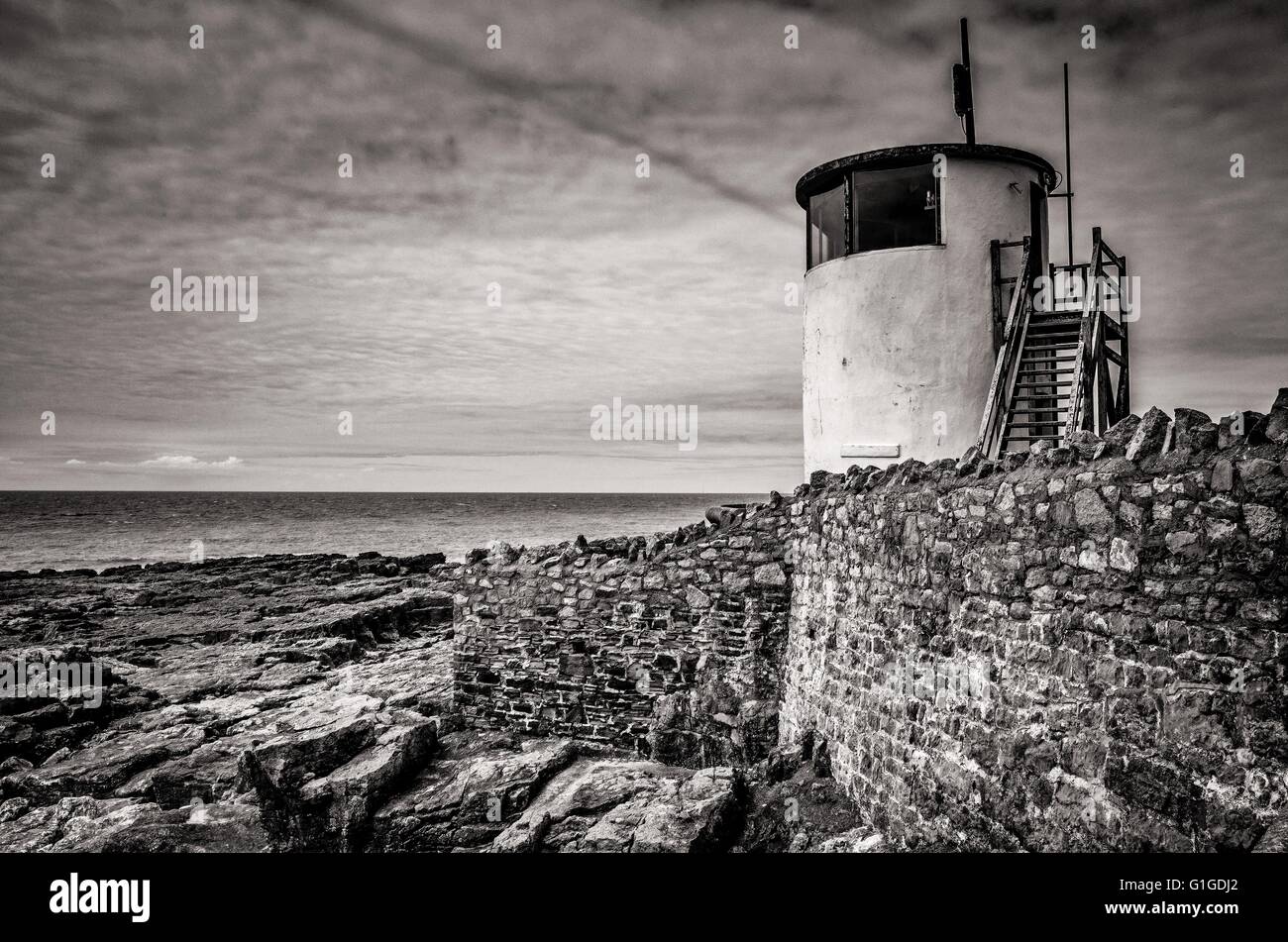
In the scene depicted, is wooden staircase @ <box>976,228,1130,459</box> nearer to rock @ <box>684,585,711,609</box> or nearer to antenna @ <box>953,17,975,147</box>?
antenna @ <box>953,17,975,147</box>

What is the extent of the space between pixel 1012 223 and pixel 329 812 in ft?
39.6

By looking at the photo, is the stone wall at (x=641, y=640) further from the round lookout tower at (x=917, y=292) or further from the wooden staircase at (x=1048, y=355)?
the wooden staircase at (x=1048, y=355)

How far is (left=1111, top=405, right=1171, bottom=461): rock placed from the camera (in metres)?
4.84

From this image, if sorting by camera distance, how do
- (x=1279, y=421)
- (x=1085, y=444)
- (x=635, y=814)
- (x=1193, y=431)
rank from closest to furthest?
(x=1279, y=421) < (x=1193, y=431) < (x=1085, y=444) < (x=635, y=814)

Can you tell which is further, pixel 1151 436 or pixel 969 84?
pixel 969 84

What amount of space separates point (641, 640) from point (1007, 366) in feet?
20.7

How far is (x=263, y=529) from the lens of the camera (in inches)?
2884

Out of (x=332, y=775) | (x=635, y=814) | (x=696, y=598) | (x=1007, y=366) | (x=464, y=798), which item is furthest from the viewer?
(x=1007, y=366)

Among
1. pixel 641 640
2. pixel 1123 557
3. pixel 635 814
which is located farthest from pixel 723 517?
pixel 1123 557

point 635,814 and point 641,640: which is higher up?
point 641,640

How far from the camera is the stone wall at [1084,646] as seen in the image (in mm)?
4250

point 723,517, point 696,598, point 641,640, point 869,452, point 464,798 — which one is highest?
point 869,452

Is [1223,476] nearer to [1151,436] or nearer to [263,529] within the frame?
[1151,436]
